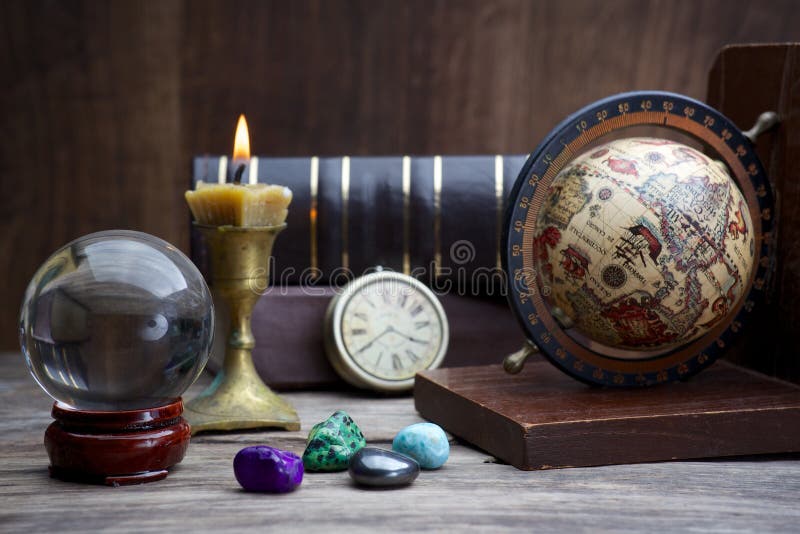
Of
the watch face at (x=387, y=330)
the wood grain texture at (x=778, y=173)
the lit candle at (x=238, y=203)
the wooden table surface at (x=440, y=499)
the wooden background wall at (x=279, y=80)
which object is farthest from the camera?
the wooden background wall at (x=279, y=80)

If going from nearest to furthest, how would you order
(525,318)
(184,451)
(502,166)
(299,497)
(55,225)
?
(299,497) → (184,451) → (525,318) → (502,166) → (55,225)

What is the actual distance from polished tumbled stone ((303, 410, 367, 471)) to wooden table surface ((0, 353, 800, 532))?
0.02 metres

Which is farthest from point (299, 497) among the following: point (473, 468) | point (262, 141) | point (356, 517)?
point (262, 141)

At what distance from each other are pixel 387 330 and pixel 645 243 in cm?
58

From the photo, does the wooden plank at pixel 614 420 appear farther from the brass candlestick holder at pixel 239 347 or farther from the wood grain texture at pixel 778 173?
the brass candlestick holder at pixel 239 347

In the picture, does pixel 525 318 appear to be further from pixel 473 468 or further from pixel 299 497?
pixel 299 497

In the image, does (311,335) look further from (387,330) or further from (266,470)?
(266,470)

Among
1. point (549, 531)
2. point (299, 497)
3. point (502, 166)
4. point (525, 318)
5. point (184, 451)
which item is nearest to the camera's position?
point (549, 531)

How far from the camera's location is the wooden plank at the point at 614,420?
1.32 meters

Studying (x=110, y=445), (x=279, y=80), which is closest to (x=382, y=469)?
(x=110, y=445)

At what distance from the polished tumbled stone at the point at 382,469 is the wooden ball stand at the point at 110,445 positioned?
9.8 inches

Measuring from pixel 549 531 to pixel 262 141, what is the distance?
154 centimetres

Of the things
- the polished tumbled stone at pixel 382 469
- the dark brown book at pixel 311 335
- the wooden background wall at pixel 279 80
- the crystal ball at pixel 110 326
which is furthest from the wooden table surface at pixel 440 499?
the wooden background wall at pixel 279 80

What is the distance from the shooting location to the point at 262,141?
7.84ft
